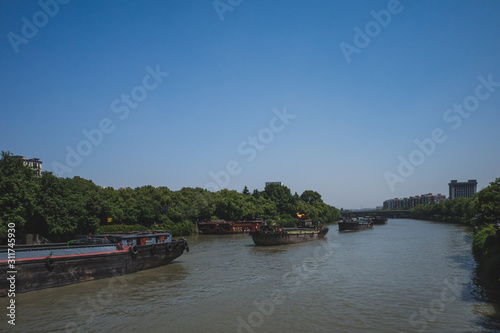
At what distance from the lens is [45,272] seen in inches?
968

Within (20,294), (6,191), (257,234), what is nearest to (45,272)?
(20,294)

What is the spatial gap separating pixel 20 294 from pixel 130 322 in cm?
975

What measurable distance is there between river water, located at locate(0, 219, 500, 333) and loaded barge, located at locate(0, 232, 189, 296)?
2.81 ft

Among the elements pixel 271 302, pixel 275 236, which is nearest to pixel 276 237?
pixel 275 236

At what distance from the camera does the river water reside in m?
17.7

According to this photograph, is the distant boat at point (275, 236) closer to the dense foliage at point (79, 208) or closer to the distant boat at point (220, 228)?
the dense foliage at point (79, 208)

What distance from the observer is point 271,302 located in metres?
21.7

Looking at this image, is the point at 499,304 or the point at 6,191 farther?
the point at 6,191

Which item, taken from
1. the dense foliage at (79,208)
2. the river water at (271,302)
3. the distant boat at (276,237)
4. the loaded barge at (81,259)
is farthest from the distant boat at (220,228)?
the river water at (271,302)

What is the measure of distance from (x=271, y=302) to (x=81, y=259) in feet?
49.2

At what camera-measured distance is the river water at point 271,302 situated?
58.1ft

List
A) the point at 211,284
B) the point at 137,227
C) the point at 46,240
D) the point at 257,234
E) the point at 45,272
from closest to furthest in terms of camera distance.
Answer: the point at 45,272 → the point at 211,284 → the point at 46,240 → the point at 257,234 → the point at 137,227

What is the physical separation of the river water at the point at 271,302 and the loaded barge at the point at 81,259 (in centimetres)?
86

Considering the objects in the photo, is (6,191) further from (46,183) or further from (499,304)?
(499,304)
